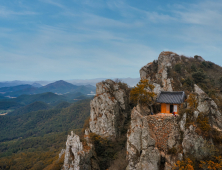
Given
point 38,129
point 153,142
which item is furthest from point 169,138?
point 38,129

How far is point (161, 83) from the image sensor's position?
2878 cm

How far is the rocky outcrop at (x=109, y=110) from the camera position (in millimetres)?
29458

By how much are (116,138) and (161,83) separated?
1489cm

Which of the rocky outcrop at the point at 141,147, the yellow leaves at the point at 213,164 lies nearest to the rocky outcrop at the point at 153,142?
the rocky outcrop at the point at 141,147

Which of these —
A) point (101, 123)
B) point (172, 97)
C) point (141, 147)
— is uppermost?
point (172, 97)

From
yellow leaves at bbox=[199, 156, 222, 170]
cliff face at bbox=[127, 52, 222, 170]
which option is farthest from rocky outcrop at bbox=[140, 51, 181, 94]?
yellow leaves at bbox=[199, 156, 222, 170]

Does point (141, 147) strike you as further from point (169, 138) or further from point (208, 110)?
point (208, 110)

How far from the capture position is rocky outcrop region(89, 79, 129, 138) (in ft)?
96.6

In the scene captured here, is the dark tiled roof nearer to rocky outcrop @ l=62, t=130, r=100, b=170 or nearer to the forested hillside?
rocky outcrop @ l=62, t=130, r=100, b=170

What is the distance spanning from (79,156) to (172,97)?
1870 cm

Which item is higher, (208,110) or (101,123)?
(208,110)

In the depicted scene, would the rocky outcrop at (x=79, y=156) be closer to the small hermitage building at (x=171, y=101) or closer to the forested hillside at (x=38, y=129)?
the small hermitage building at (x=171, y=101)

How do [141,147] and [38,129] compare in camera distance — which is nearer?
[141,147]

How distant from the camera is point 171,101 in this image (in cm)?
1867
